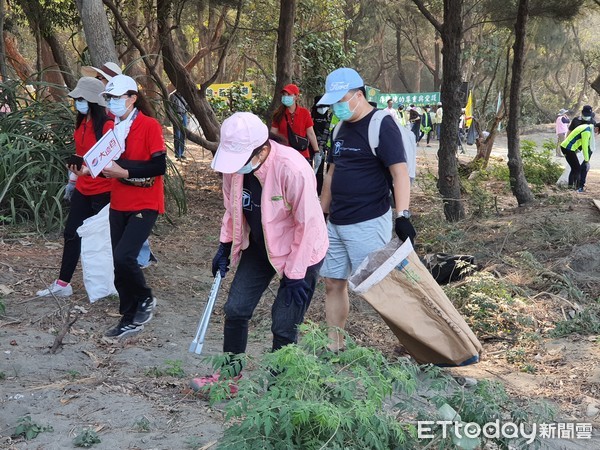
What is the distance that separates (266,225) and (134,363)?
5.51 feet

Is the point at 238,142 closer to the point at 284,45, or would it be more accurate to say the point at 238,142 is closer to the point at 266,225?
the point at 266,225

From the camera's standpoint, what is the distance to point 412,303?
A: 4594 millimetres

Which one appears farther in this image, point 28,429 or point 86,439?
point 28,429

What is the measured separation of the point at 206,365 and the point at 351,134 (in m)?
1.74

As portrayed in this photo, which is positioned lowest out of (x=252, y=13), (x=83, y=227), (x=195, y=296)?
(x=195, y=296)

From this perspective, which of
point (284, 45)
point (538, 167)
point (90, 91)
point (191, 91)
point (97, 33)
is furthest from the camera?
point (538, 167)

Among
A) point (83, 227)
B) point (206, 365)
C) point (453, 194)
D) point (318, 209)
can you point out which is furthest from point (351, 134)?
point (453, 194)

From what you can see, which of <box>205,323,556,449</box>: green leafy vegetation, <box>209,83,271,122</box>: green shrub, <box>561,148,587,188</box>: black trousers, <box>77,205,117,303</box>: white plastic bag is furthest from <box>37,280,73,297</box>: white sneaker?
<box>209,83,271,122</box>: green shrub

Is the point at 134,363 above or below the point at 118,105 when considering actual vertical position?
below

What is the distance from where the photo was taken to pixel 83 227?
5.77 m

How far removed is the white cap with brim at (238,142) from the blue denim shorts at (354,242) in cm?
126

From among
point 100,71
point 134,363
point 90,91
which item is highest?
point 100,71

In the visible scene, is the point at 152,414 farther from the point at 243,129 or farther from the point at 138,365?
the point at 243,129
